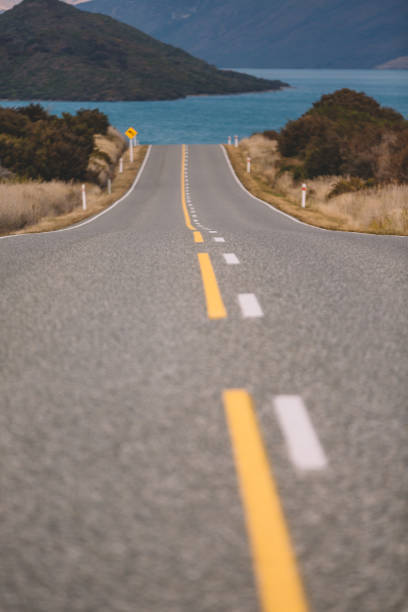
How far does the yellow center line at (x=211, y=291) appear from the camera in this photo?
4.73 meters

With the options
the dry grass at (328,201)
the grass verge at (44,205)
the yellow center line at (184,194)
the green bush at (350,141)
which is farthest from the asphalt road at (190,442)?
the green bush at (350,141)

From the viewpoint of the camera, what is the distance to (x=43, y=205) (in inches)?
861

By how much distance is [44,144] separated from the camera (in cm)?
3127

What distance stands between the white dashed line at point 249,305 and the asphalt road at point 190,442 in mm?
36

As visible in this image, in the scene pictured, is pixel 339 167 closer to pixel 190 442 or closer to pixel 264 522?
pixel 190 442

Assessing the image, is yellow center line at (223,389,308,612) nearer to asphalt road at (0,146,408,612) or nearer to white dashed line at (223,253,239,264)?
asphalt road at (0,146,408,612)

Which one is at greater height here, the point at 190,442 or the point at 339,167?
the point at 339,167

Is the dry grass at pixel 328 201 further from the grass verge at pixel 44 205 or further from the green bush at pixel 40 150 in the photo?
the green bush at pixel 40 150

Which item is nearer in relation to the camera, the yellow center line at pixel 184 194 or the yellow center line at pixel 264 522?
the yellow center line at pixel 264 522

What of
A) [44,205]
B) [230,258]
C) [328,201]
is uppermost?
[328,201]

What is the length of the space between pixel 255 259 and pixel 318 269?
95 cm

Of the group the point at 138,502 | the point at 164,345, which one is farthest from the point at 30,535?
the point at 164,345

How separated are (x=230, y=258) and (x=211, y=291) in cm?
188

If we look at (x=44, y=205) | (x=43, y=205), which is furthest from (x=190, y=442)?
(x=44, y=205)
